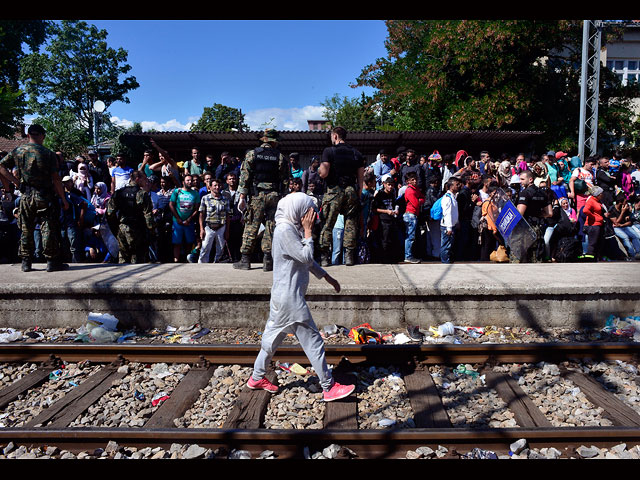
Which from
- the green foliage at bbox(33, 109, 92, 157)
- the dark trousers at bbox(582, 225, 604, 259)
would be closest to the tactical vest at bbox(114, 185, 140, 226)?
the dark trousers at bbox(582, 225, 604, 259)

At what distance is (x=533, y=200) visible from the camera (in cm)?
837

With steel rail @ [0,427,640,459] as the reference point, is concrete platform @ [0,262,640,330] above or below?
above

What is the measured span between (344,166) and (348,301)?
2.46 meters

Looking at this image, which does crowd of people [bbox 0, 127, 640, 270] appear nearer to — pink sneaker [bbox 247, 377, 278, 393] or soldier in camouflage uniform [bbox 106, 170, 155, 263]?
soldier in camouflage uniform [bbox 106, 170, 155, 263]

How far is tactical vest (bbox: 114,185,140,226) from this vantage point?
8.35 metres

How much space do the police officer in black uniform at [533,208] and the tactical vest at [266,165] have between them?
4.54 m

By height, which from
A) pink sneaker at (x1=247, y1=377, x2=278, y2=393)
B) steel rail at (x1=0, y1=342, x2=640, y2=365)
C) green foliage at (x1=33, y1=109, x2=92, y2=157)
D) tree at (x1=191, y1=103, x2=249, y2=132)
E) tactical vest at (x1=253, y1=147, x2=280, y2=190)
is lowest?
pink sneaker at (x1=247, y1=377, x2=278, y2=393)

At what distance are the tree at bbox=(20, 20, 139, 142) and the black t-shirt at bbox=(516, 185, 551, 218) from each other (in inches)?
1893

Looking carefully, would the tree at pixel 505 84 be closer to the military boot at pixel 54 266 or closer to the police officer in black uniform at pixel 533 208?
the police officer in black uniform at pixel 533 208

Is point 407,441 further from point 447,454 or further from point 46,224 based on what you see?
point 46,224

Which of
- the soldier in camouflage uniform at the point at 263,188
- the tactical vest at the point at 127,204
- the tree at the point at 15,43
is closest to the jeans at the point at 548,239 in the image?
the soldier in camouflage uniform at the point at 263,188

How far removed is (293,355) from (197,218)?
525 cm

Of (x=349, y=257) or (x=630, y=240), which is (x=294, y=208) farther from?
(x=630, y=240)

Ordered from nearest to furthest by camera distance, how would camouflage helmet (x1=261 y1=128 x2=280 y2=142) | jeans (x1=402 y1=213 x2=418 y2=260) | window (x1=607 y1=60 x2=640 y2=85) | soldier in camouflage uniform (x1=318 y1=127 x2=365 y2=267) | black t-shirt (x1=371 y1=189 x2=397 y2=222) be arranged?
1. camouflage helmet (x1=261 y1=128 x2=280 y2=142)
2. soldier in camouflage uniform (x1=318 y1=127 x2=365 y2=267)
3. jeans (x1=402 y1=213 x2=418 y2=260)
4. black t-shirt (x1=371 y1=189 x2=397 y2=222)
5. window (x1=607 y1=60 x2=640 y2=85)
